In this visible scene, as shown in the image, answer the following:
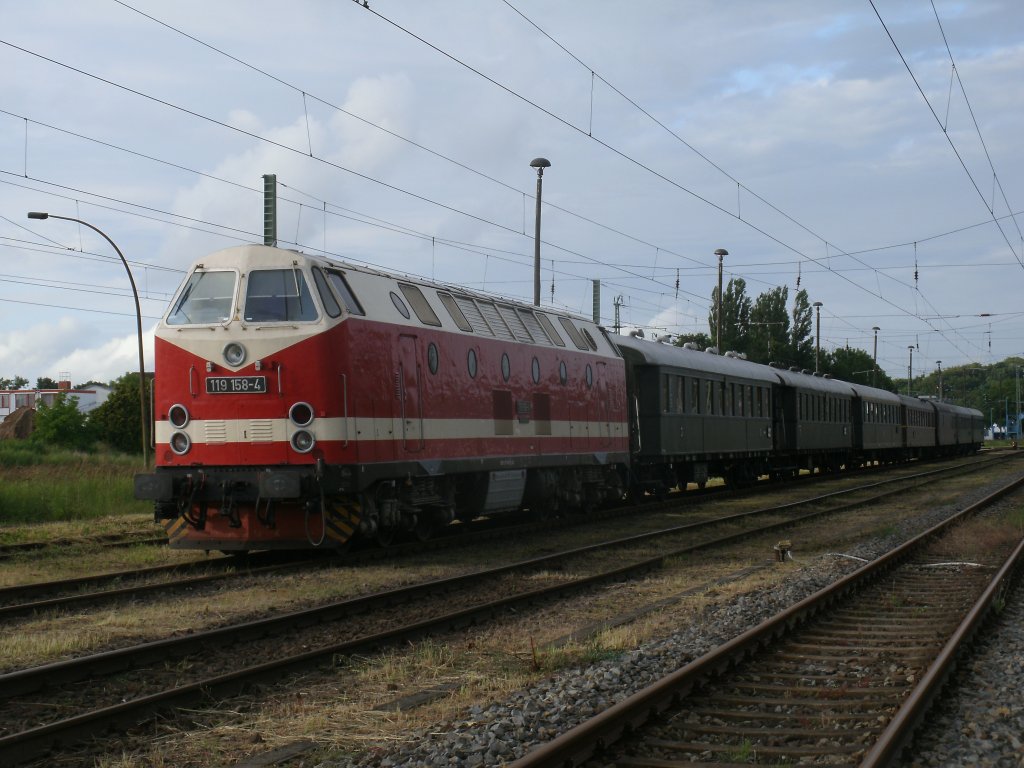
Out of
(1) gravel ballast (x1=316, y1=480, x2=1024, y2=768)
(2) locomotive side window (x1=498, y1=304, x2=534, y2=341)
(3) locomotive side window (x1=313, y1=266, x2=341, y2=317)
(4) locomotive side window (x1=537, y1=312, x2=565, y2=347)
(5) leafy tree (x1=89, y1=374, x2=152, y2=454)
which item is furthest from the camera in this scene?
(5) leafy tree (x1=89, y1=374, x2=152, y2=454)

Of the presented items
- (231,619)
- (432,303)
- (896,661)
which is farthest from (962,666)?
(432,303)

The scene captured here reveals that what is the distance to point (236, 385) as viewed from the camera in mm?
13367

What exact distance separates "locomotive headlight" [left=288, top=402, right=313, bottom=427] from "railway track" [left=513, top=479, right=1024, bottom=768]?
6241 millimetres

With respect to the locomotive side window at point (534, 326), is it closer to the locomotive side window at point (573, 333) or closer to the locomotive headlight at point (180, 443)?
the locomotive side window at point (573, 333)

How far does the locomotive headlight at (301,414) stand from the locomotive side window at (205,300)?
1494 mm

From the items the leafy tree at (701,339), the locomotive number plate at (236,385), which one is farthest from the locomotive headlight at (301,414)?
the leafy tree at (701,339)

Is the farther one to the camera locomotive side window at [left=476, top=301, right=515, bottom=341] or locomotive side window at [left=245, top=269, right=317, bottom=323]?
locomotive side window at [left=476, top=301, right=515, bottom=341]

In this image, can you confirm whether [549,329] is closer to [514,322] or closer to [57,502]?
[514,322]

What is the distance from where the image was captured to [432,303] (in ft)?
51.6

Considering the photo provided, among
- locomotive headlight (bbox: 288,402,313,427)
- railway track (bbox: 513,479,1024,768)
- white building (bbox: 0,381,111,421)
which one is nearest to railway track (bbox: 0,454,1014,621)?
locomotive headlight (bbox: 288,402,313,427)

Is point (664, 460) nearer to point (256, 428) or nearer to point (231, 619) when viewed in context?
point (256, 428)

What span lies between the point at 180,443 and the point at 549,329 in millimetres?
7771

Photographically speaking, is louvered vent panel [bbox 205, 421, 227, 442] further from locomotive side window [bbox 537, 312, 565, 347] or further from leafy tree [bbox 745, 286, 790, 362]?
leafy tree [bbox 745, 286, 790, 362]

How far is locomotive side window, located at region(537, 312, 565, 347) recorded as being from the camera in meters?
19.3
